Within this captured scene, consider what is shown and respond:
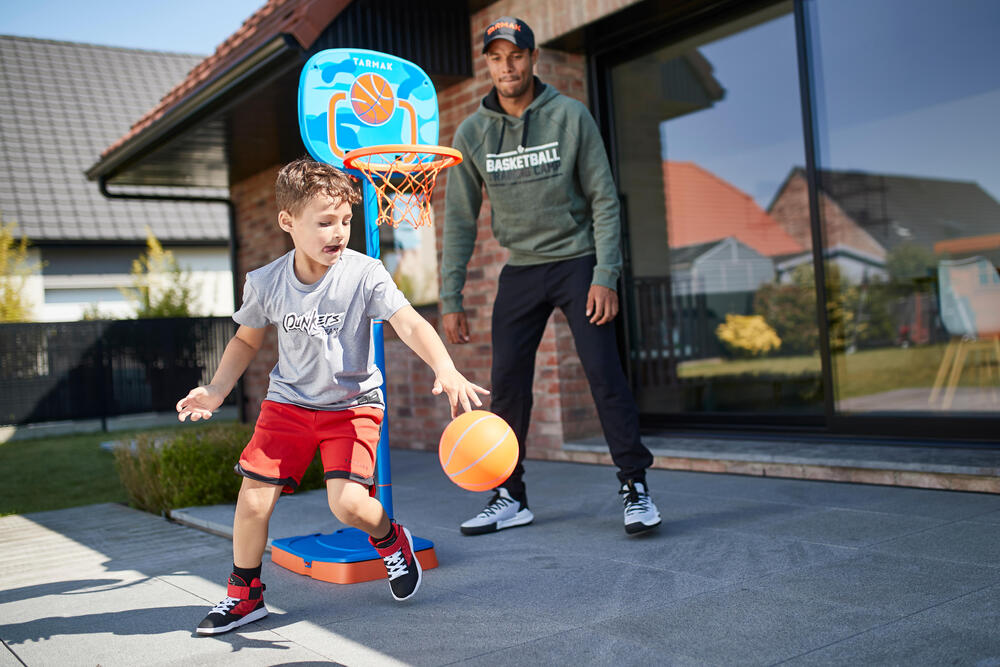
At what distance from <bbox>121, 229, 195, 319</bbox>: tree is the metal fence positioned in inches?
80.8

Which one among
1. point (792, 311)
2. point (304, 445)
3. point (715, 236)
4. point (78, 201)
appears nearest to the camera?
point (304, 445)

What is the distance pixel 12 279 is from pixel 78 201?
11.2 ft

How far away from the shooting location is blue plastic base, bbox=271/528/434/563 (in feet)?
10.7

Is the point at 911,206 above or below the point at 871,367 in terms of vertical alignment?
above

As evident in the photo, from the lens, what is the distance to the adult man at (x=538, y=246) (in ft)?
12.0

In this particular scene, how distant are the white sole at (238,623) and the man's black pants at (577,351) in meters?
1.43

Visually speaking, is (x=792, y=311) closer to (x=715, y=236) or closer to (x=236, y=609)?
(x=715, y=236)

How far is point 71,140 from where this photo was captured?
19.4 m

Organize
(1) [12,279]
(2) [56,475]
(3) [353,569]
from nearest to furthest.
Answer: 1. (3) [353,569]
2. (2) [56,475]
3. (1) [12,279]

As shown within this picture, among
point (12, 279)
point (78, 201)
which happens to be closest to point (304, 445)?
point (12, 279)

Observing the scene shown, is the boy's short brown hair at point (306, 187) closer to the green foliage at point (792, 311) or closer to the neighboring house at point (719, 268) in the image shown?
the neighboring house at point (719, 268)

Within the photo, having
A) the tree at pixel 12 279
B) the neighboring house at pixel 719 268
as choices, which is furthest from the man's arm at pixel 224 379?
the tree at pixel 12 279

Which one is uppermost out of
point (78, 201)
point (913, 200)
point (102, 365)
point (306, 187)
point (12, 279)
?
point (78, 201)

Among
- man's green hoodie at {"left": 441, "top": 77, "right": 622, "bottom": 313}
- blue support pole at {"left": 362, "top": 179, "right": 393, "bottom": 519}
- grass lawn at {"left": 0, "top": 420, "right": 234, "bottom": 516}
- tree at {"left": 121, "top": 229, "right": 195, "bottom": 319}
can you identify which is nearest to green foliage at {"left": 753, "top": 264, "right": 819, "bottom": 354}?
man's green hoodie at {"left": 441, "top": 77, "right": 622, "bottom": 313}
